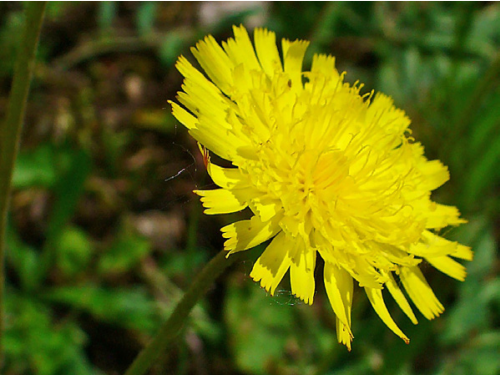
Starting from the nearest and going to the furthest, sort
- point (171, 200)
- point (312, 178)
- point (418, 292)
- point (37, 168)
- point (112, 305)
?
point (312, 178), point (418, 292), point (112, 305), point (37, 168), point (171, 200)

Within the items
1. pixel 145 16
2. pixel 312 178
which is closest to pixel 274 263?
pixel 312 178

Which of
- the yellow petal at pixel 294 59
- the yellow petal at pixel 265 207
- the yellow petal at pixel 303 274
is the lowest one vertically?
the yellow petal at pixel 303 274

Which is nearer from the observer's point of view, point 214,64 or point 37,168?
point 214,64

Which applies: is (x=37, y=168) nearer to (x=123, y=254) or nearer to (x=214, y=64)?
(x=123, y=254)

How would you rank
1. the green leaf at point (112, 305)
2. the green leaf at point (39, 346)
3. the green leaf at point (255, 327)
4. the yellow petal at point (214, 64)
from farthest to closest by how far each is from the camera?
the green leaf at point (255, 327)
the green leaf at point (112, 305)
the green leaf at point (39, 346)
the yellow petal at point (214, 64)

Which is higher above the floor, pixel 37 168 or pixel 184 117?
pixel 184 117

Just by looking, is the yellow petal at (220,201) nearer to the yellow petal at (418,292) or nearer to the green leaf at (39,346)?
the yellow petal at (418,292)

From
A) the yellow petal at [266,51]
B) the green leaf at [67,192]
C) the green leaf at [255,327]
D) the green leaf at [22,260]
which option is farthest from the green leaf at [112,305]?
the yellow petal at [266,51]

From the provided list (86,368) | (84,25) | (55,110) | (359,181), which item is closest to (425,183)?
(359,181)
